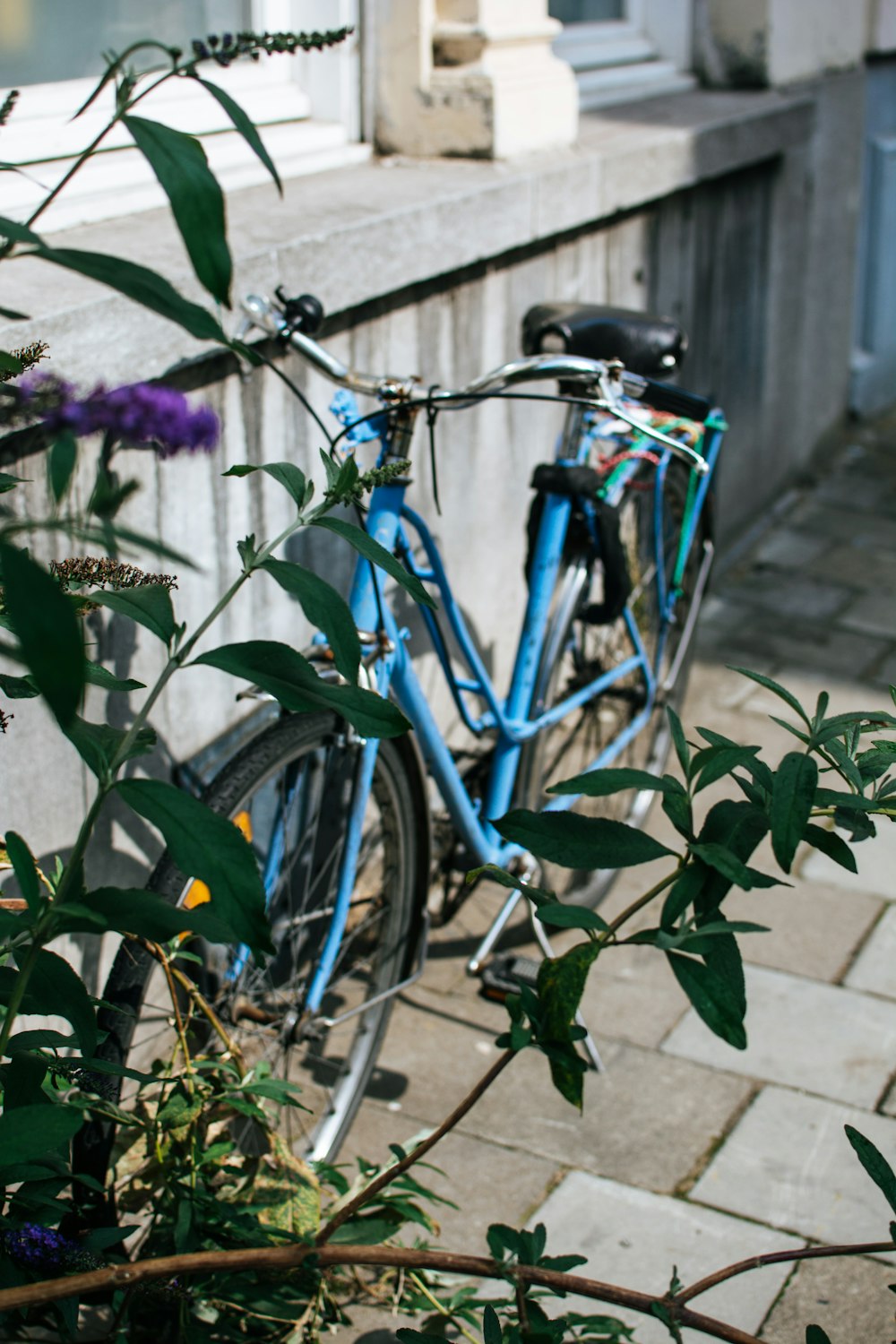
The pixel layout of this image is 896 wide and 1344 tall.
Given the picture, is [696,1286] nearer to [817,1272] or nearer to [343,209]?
[817,1272]

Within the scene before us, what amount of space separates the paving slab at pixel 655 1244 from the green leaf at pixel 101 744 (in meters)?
1.39

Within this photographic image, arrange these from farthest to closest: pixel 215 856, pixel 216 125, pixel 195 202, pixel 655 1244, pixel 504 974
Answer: pixel 216 125 → pixel 504 974 → pixel 655 1244 → pixel 215 856 → pixel 195 202

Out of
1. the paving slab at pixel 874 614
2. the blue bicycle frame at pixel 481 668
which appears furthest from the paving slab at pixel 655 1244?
the paving slab at pixel 874 614

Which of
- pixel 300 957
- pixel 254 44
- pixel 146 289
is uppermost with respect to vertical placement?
pixel 254 44

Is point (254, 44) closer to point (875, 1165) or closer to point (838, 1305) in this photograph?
point (875, 1165)

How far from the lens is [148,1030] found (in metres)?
2.60

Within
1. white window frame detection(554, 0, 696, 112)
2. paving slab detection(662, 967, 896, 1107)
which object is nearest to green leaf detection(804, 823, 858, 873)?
paving slab detection(662, 967, 896, 1107)

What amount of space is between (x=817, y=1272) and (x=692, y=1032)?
0.66 meters

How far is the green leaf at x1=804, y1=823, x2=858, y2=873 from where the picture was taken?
130 cm

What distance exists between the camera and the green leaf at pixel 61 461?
0.96m

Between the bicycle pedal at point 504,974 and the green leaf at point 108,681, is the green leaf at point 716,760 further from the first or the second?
the bicycle pedal at point 504,974

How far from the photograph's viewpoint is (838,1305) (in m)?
2.29

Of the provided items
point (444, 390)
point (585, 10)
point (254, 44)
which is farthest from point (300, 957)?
point (585, 10)

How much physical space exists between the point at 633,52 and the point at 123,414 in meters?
4.53
